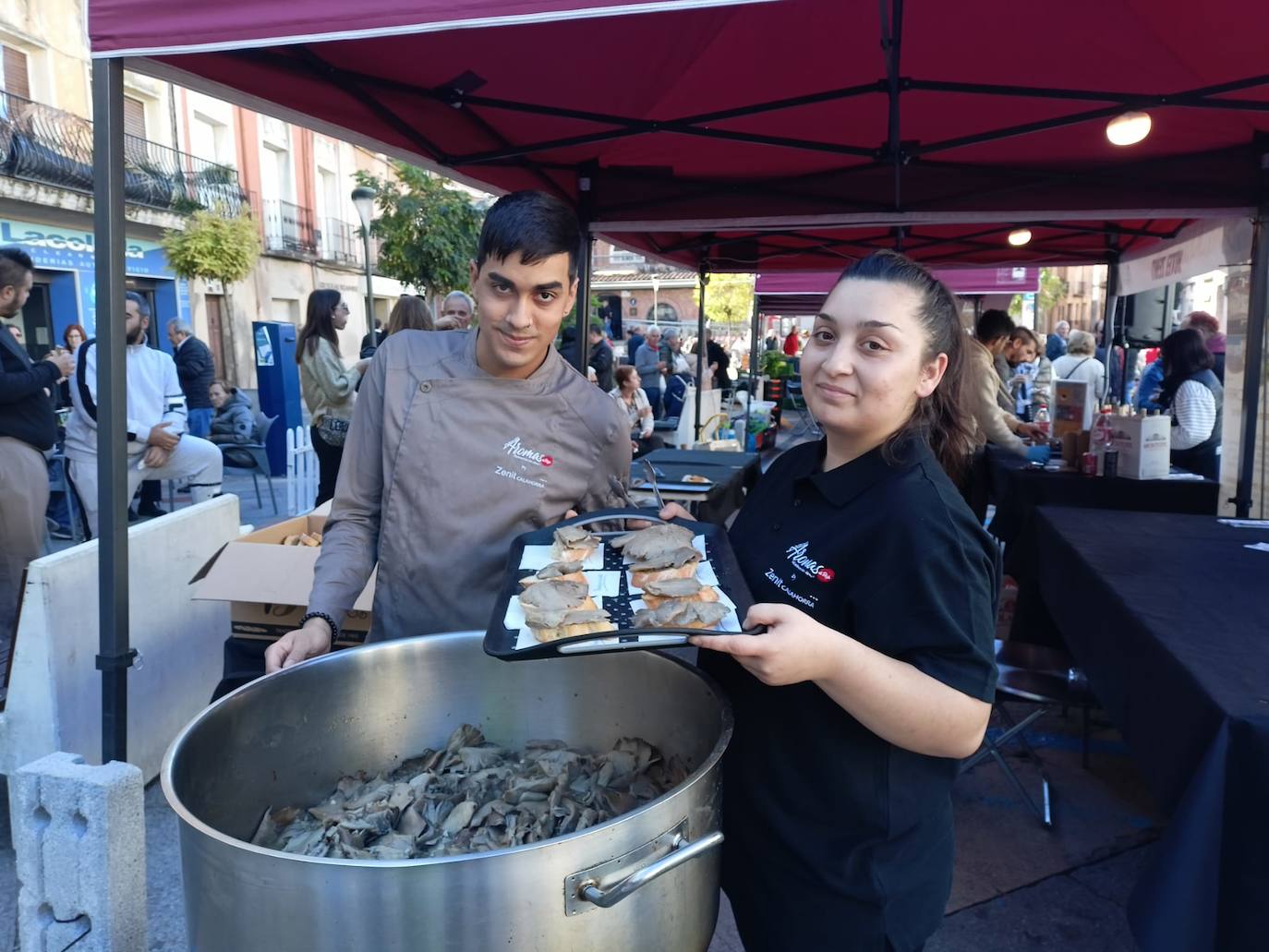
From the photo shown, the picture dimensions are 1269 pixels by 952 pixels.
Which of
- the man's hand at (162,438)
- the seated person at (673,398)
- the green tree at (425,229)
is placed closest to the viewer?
the man's hand at (162,438)

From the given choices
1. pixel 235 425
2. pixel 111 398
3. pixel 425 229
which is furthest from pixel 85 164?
pixel 111 398

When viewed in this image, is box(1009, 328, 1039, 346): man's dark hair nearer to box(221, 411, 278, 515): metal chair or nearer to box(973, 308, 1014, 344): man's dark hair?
box(973, 308, 1014, 344): man's dark hair

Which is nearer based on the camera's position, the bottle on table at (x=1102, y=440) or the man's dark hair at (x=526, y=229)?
the man's dark hair at (x=526, y=229)

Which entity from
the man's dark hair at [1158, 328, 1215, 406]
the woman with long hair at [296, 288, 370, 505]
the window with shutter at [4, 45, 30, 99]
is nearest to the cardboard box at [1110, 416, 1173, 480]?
the man's dark hair at [1158, 328, 1215, 406]

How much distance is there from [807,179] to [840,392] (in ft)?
12.6

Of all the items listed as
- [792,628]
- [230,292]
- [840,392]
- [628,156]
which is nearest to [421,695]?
[792,628]

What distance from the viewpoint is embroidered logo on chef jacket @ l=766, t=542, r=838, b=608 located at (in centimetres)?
122

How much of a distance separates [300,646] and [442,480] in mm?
395

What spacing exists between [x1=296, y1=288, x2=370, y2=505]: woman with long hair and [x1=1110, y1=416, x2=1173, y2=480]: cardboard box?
4771 millimetres

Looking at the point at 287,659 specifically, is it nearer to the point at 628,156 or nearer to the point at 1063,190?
the point at 628,156

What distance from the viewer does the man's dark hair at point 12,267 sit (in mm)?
3596

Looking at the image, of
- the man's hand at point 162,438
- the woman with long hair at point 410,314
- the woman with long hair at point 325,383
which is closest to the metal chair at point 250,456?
the woman with long hair at point 325,383

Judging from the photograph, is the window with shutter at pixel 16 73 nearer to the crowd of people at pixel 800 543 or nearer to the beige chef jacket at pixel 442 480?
the beige chef jacket at pixel 442 480

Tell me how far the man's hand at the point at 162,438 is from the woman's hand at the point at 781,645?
5301 mm
